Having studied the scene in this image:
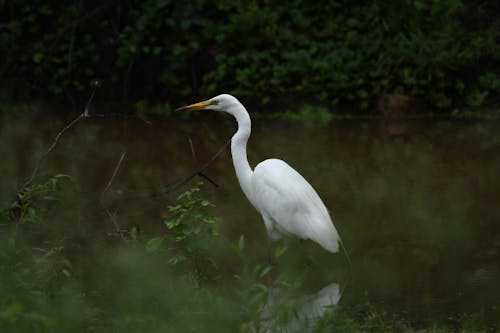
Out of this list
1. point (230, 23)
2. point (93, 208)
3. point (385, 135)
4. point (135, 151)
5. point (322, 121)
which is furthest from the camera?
point (230, 23)

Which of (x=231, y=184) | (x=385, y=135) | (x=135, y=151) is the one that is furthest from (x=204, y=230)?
(x=385, y=135)

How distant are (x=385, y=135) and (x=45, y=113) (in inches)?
164

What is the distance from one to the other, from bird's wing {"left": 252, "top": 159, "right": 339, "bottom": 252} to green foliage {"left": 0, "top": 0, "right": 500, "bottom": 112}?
5123mm

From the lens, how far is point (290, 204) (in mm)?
4375

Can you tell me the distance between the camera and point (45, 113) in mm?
10180

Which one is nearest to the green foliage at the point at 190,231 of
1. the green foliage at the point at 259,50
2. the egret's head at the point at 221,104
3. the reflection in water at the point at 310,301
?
the reflection in water at the point at 310,301

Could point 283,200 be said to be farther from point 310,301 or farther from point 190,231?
point 190,231

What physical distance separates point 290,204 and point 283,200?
0.15 ft

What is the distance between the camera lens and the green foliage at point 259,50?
9555mm

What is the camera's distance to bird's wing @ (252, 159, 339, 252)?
4.25 meters

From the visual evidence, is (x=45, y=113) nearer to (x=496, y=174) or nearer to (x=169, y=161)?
(x=169, y=161)

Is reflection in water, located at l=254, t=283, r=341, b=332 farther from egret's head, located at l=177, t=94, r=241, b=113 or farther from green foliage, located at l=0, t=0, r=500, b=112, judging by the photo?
green foliage, located at l=0, t=0, r=500, b=112

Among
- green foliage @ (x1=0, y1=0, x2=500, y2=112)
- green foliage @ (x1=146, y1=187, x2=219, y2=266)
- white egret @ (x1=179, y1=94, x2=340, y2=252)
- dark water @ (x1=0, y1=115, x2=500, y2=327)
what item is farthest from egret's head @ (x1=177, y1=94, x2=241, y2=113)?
green foliage @ (x1=0, y1=0, x2=500, y2=112)

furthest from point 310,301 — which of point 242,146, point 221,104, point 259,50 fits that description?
point 259,50
